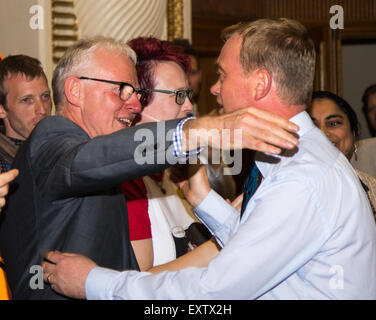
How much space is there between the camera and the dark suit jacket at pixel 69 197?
1.20 m

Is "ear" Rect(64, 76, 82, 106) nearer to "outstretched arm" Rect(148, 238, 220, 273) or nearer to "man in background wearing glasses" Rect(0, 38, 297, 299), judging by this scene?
"man in background wearing glasses" Rect(0, 38, 297, 299)

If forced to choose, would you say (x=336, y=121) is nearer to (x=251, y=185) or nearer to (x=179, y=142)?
(x=251, y=185)

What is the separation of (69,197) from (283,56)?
2.21ft

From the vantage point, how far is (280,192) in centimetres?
123

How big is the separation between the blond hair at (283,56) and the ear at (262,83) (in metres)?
0.01

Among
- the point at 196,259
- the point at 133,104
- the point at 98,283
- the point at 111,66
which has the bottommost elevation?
the point at 196,259

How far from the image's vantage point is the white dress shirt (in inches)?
47.3

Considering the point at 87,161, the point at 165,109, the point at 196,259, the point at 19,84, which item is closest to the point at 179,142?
the point at 87,161

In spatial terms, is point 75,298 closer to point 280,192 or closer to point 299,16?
point 280,192

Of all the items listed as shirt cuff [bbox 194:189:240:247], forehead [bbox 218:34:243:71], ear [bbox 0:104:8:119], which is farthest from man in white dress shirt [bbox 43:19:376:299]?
ear [bbox 0:104:8:119]

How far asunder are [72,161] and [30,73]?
165 centimetres

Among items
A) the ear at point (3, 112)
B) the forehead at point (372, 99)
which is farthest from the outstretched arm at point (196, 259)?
the forehead at point (372, 99)

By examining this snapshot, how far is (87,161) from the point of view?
1.21 meters

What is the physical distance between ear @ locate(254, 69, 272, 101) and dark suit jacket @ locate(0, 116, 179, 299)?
0.37 m
